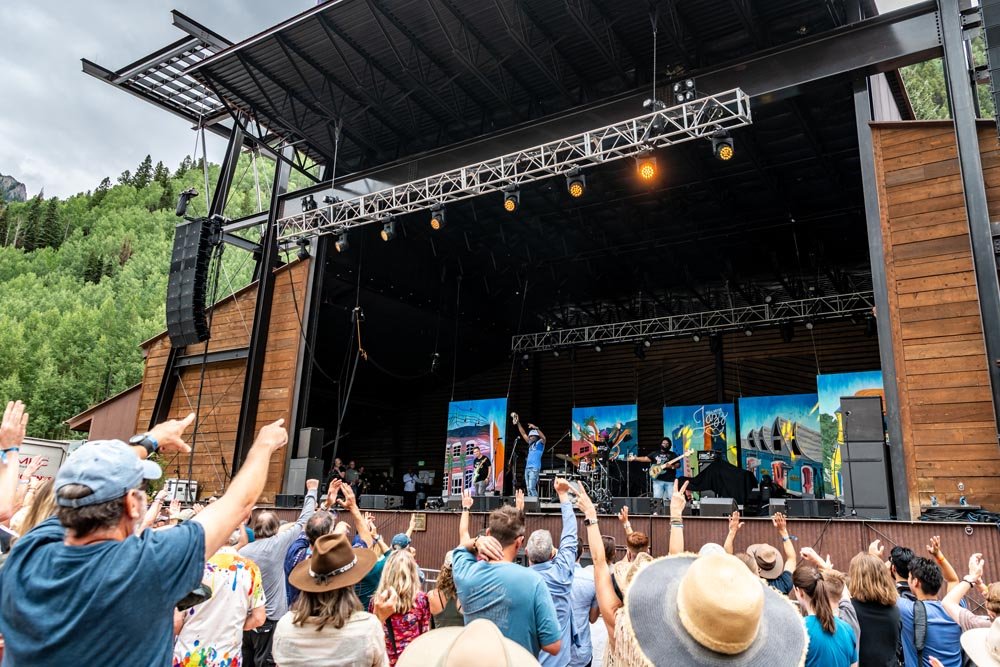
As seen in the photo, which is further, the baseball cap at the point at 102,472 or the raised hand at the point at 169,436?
→ the raised hand at the point at 169,436

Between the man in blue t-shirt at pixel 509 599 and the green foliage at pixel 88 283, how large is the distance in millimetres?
10977

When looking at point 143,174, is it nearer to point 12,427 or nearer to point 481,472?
point 481,472

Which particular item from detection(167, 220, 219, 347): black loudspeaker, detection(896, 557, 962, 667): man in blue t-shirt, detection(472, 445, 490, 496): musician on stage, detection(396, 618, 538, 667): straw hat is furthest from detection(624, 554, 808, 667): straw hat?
detection(472, 445, 490, 496): musician on stage

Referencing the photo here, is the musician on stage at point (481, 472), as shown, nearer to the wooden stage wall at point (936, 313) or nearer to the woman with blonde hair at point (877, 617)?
the wooden stage wall at point (936, 313)

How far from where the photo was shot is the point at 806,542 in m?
7.50

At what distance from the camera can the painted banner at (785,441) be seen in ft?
48.5

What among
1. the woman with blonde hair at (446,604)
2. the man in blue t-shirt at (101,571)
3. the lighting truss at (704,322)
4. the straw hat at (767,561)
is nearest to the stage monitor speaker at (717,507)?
the straw hat at (767,561)

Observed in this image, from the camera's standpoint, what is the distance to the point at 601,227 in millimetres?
16281

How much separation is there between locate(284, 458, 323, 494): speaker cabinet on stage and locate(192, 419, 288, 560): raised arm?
10946 millimetres

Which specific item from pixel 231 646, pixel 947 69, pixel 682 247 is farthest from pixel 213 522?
pixel 682 247

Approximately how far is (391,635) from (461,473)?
13780 millimetres

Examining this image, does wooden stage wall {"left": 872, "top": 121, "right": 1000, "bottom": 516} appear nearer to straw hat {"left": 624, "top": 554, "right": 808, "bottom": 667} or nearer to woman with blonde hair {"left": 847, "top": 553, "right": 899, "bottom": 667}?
woman with blonde hair {"left": 847, "top": 553, "right": 899, "bottom": 667}

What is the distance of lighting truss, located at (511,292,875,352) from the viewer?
15.3 metres

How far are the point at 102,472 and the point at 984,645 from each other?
2.85 m
